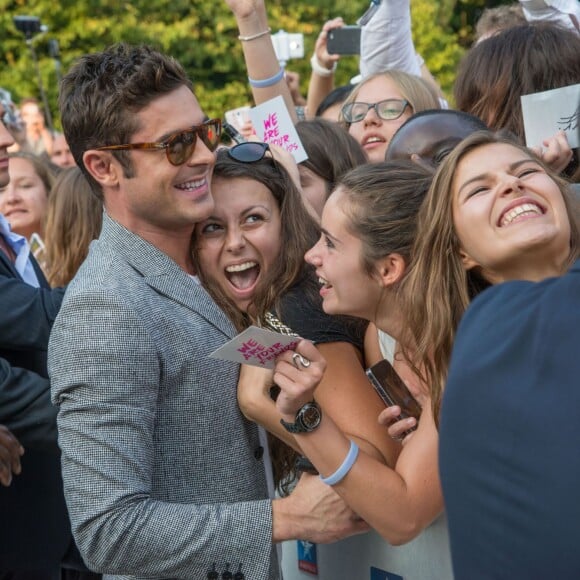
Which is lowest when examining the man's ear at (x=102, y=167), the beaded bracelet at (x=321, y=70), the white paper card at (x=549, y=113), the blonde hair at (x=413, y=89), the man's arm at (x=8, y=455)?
the man's arm at (x=8, y=455)

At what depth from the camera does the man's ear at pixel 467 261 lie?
273 centimetres

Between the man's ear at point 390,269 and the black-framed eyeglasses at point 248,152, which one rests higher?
the black-framed eyeglasses at point 248,152

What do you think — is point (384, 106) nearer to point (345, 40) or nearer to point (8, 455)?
point (345, 40)

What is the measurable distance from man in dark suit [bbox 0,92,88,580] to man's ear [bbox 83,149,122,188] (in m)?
0.83

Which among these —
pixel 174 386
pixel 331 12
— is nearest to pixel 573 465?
pixel 174 386

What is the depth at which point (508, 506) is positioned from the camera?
5.32 feet

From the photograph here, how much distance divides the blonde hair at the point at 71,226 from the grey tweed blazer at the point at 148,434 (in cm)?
202

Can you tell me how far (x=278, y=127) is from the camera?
13.8ft

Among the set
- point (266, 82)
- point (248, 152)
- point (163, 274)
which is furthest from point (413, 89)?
point (163, 274)

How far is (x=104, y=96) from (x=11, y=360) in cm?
130

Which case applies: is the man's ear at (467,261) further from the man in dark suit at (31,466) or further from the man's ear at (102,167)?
the man in dark suit at (31,466)

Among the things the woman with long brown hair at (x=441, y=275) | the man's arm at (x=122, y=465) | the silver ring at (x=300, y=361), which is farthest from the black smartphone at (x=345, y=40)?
the silver ring at (x=300, y=361)

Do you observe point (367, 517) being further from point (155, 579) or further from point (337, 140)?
point (337, 140)

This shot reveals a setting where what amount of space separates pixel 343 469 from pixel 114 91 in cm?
126
